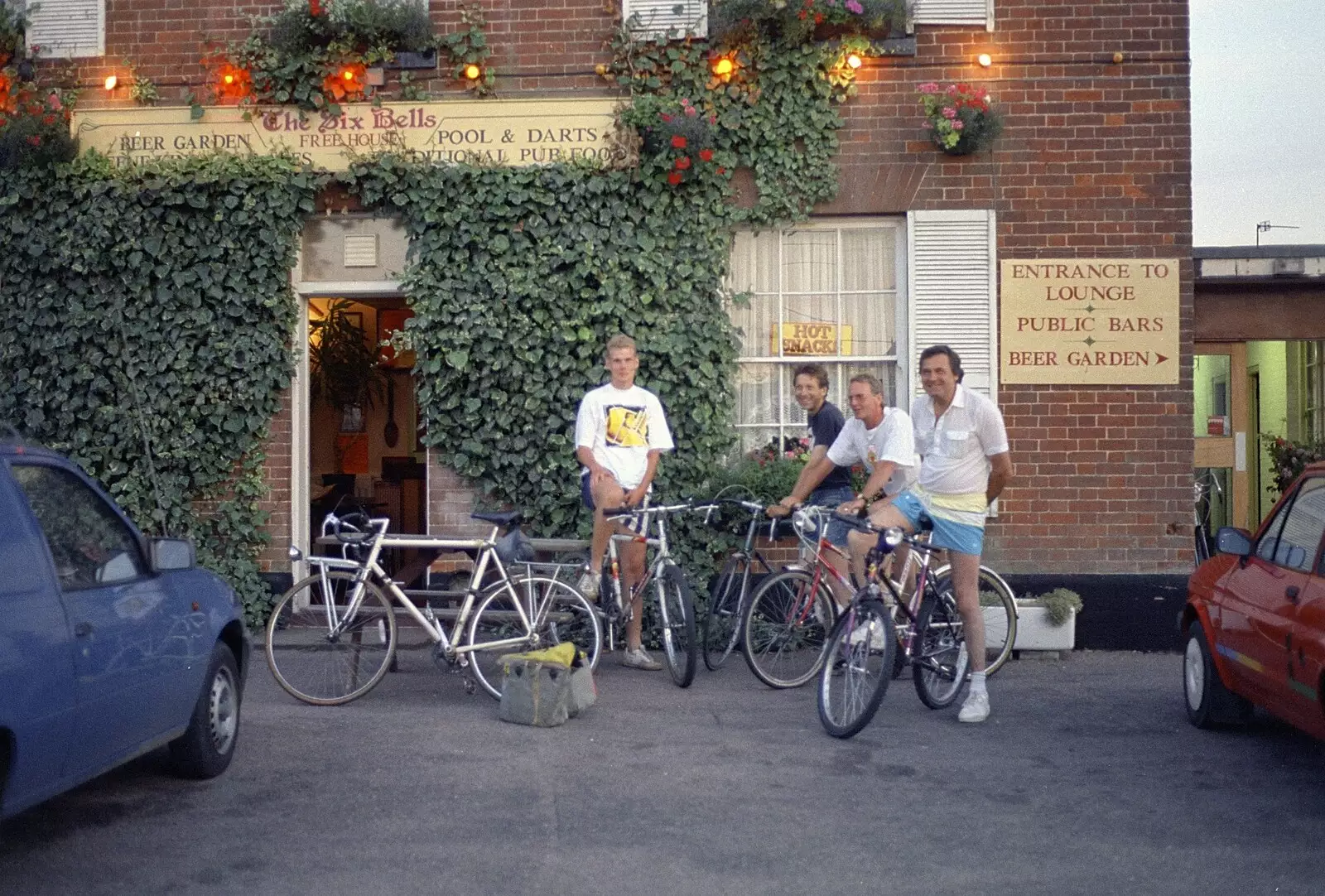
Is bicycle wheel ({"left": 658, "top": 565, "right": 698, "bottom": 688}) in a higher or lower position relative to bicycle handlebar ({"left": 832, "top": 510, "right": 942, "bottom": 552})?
lower

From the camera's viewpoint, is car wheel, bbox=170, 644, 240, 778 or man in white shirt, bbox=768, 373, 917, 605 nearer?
car wheel, bbox=170, 644, 240, 778

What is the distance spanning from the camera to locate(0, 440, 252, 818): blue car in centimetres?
492

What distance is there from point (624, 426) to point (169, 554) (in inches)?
146

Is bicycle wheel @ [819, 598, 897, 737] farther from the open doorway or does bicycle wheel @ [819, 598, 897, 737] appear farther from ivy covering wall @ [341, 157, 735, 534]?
the open doorway

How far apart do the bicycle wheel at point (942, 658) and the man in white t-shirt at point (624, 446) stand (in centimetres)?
182

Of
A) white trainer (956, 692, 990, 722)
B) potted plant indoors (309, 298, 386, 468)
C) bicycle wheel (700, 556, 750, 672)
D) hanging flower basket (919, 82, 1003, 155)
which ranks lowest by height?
white trainer (956, 692, 990, 722)

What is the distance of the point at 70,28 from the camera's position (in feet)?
36.9

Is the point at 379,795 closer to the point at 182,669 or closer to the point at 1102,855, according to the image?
the point at 182,669

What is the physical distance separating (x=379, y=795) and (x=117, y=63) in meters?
6.97

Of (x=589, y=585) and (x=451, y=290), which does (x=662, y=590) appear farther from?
(x=451, y=290)

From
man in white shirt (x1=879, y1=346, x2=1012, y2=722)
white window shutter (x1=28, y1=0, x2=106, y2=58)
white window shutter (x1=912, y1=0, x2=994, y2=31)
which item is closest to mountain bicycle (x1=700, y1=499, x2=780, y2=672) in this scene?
man in white shirt (x1=879, y1=346, x2=1012, y2=722)

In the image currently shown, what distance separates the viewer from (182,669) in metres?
6.18

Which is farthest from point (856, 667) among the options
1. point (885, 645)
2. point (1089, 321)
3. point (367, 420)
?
point (367, 420)

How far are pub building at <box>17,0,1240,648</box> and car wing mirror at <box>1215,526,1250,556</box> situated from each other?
326 centimetres
